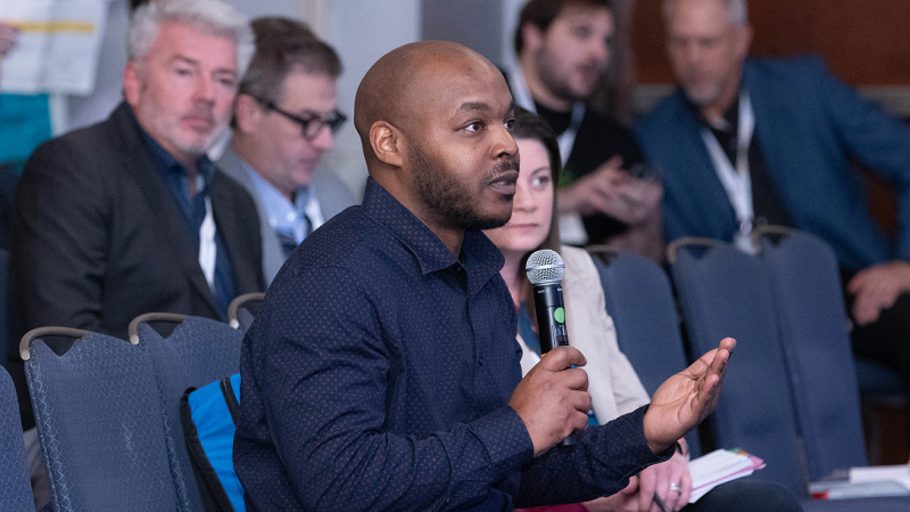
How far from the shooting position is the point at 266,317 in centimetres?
208

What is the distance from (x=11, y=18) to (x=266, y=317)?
257 cm

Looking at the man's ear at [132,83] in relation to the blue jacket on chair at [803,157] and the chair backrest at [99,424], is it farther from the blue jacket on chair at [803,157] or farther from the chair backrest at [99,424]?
the blue jacket on chair at [803,157]

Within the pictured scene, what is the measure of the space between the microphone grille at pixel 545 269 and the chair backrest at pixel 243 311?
0.77 meters

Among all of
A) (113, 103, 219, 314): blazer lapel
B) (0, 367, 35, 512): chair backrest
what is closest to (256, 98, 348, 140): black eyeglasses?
(113, 103, 219, 314): blazer lapel

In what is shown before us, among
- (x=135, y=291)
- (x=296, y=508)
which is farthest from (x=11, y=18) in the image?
(x=296, y=508)

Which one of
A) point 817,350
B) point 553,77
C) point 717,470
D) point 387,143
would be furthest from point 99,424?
point 553,77

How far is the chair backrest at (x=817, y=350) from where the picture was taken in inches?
151

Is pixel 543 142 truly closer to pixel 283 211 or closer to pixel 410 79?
pixel 410 79

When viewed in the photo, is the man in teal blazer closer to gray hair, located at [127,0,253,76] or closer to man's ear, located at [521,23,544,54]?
man's ear, located at [521,23,544,54]

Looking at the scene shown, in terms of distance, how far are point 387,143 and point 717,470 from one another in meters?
1.03

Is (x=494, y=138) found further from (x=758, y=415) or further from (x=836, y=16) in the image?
(x=836, y=16)

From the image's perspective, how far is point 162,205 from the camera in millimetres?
3436

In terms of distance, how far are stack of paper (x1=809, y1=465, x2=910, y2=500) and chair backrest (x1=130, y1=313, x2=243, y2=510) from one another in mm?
1518

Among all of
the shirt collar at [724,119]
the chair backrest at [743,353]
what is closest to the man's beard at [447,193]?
the chair backrest at [743,353]
